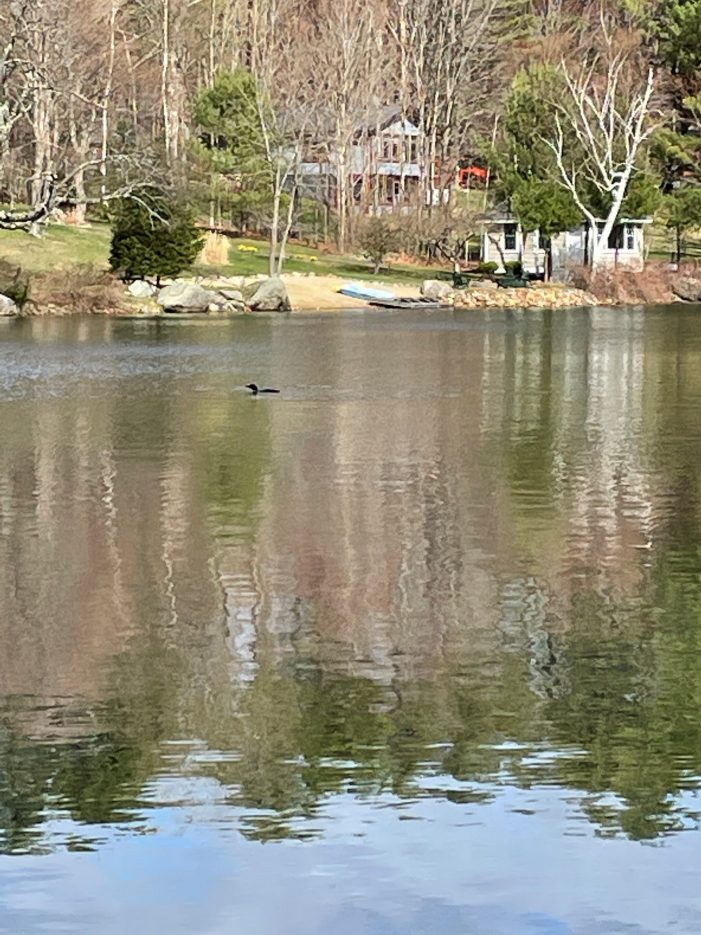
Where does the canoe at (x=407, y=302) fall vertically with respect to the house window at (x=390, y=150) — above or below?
below

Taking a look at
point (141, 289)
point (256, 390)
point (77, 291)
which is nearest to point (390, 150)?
point (141, 289)

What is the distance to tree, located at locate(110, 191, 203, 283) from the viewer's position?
57.1 metres

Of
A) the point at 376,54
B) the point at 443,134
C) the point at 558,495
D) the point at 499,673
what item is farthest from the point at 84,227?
the point at 499,673

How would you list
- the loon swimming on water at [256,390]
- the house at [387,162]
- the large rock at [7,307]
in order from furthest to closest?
the house at [387,162] < the large rock at [7,307] < the loon swimming on water at [256,390]

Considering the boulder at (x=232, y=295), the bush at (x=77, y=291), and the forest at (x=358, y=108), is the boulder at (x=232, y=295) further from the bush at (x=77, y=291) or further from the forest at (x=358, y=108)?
the bush at (x=77, y=291)

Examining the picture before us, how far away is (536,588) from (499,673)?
95.3 inches

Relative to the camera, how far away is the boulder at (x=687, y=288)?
70.2 m

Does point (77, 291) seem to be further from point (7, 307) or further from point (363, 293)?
point (363, 293)

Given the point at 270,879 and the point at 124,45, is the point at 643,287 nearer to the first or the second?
the point at 124,45

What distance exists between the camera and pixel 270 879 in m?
6.45

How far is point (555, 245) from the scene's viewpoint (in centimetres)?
7912

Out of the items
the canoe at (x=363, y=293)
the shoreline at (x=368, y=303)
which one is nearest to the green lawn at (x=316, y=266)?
the shoreline at (x=368, y=303)

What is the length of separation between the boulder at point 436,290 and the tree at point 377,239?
26.4ft

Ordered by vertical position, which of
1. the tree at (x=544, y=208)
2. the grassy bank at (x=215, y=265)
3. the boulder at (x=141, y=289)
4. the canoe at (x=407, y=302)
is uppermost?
the tree at (x=544, y=208)
